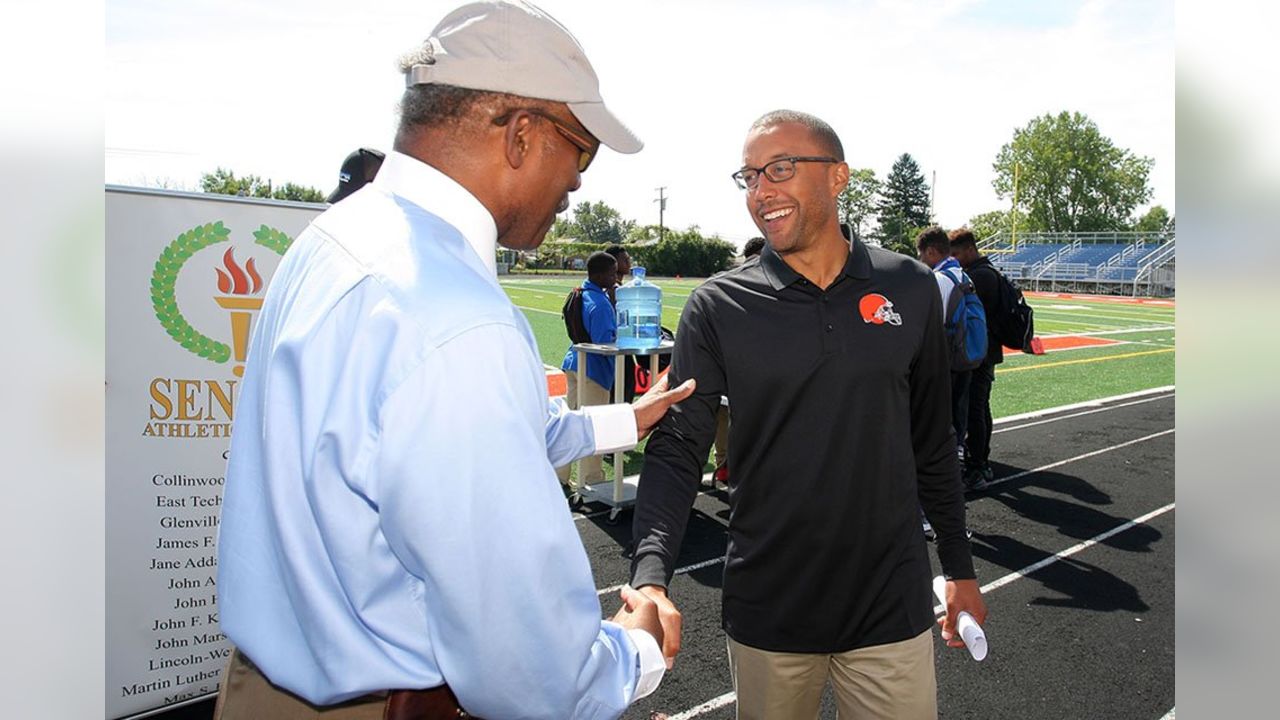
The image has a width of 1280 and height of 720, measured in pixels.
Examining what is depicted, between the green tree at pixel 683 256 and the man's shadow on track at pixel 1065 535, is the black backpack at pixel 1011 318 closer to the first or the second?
the man's shadow on track at pixel 1065 535

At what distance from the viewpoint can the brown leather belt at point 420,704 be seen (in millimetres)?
1193

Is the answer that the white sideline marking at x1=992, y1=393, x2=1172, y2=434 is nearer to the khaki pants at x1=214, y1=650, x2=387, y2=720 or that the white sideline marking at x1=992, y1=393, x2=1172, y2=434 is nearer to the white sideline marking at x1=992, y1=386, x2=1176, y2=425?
the white sideline marking at x1=992, y1=386, x2=1176, y2=425

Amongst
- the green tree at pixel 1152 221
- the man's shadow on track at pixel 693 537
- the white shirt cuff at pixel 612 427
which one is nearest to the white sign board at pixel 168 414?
the white shirt cuff at pixel 612 427

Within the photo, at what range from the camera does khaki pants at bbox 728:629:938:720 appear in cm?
235

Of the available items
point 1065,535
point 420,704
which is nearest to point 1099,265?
point 1065,535

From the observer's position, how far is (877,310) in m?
2.46

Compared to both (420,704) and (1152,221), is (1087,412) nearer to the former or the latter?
(420,704)

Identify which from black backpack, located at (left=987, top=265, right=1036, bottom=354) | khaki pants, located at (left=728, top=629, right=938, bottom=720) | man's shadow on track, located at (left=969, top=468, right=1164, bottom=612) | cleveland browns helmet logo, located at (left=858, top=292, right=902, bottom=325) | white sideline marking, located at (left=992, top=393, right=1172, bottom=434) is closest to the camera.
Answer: khaki pants, located at (left=728, top=629, right=938, bottom=720)

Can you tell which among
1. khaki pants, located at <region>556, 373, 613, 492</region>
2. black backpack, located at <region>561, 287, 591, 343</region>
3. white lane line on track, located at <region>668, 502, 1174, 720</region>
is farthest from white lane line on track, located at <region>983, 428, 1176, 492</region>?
black backpack, located at <region>561, 287, 591, 343</region>

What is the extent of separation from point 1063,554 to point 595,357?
442 centimetres

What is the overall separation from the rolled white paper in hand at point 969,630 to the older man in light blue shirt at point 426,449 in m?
1.36

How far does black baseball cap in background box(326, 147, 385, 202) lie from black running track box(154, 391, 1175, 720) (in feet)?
8.93
